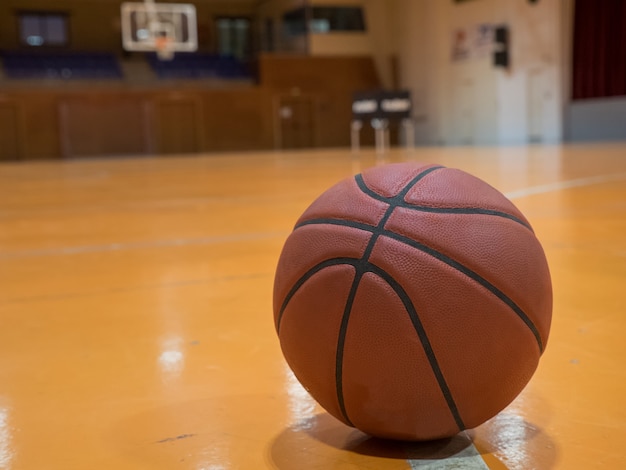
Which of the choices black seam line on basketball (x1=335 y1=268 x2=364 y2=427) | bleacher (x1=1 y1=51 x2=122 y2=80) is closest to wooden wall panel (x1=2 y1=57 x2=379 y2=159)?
bleacher (x1=1 y1=51 x2=122 y2=80)

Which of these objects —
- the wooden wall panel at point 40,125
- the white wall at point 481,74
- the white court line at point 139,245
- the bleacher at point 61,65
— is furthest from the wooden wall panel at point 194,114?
the white court line at point 139,245

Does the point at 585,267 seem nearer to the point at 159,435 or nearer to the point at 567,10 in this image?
the point at 159,435

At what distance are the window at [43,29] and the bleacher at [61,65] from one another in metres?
0.44

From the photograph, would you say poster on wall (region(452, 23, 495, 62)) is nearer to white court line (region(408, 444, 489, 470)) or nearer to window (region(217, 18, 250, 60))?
window (region(217, 18, 250, 60))

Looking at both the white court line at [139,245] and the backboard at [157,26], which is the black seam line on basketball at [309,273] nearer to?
Result: the white court line at [139,245]

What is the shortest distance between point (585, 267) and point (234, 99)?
22.2 metres

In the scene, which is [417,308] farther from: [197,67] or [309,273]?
[197,67]

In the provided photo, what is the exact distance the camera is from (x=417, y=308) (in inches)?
45.7

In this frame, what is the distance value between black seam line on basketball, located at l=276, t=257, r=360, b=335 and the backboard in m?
20.4

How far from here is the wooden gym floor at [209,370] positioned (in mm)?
1261

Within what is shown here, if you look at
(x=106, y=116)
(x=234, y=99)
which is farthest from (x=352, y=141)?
(x=106, y=116)

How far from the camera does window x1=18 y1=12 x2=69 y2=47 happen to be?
2325 centimetres

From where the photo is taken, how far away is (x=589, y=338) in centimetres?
186

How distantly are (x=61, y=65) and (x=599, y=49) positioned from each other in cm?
1581
